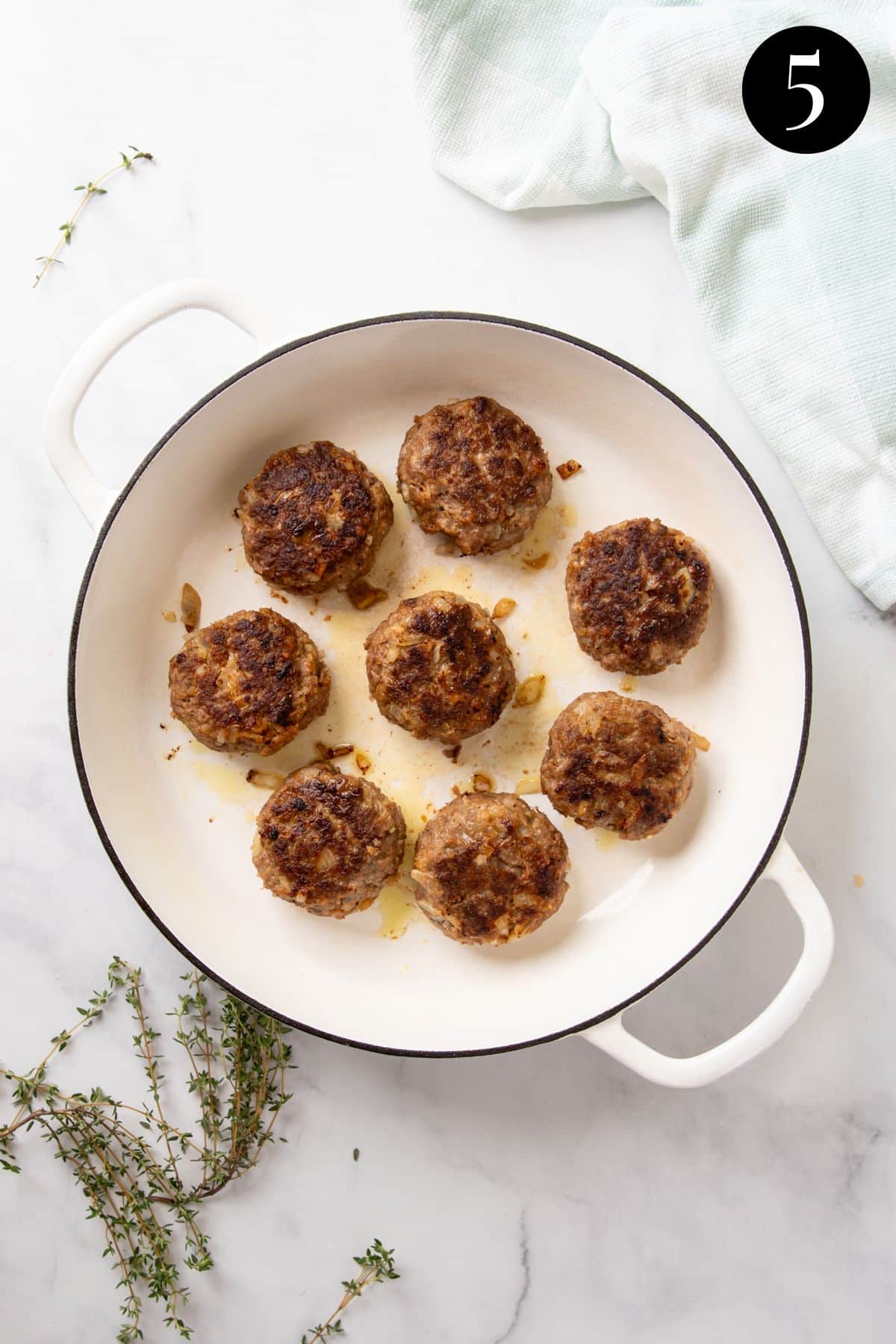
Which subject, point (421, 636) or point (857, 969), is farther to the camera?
point (857, 969)

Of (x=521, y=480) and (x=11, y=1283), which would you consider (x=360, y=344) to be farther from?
(x=11, y=1283)

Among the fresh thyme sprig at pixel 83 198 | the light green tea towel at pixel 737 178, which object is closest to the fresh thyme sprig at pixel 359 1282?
the light green tea towel at pixel 737 178

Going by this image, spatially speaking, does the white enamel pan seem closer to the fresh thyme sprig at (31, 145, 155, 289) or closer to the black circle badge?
the fresh thyme sprig at (31, 145, 155, 289)

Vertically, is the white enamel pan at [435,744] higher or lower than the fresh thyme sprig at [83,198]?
lower

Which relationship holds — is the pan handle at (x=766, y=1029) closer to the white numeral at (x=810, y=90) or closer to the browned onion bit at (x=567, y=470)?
the browned onion bit at (x=567, y=470)

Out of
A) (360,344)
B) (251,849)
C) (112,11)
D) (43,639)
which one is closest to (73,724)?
(43,639)

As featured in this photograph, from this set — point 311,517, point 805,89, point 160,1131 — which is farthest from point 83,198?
point 160,1131

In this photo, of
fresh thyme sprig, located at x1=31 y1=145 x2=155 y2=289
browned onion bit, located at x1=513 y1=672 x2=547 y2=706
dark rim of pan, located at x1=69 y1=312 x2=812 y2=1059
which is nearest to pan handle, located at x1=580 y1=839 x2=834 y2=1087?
dark rim of pan, located at x1=69 y1=312 x2=812 y2=1059
